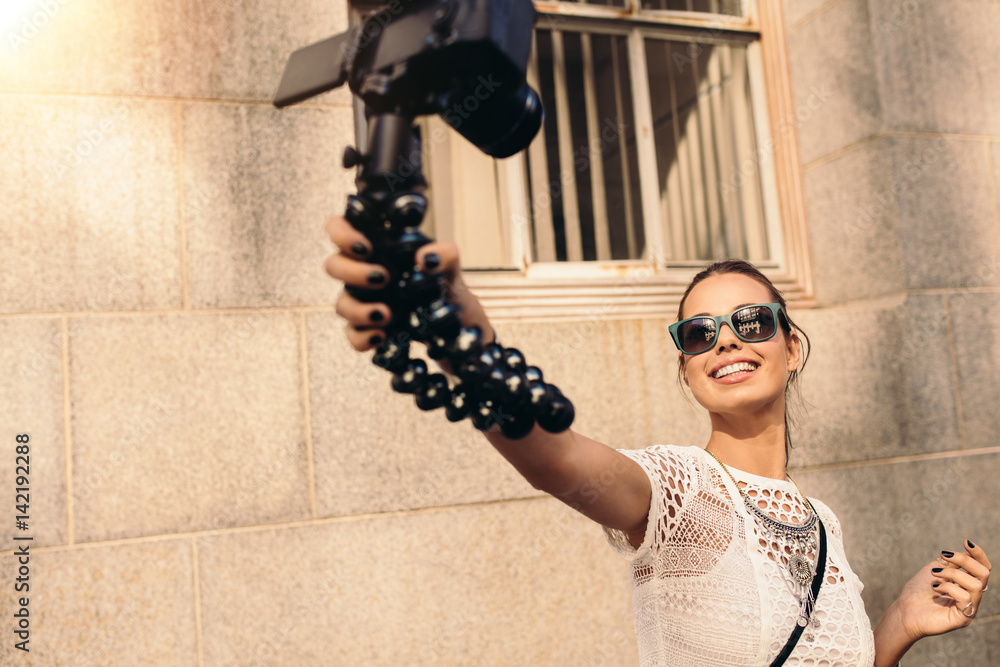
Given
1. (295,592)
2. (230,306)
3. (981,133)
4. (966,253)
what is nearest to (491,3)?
(230,306)

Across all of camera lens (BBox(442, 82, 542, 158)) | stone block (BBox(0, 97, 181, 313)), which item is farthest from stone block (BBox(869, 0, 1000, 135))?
stone block (BBox(0, 97, 181, 313))

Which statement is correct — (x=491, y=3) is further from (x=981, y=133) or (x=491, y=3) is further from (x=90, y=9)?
(x=981, y=133)

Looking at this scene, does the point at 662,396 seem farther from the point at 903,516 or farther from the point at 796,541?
the point at 796,541

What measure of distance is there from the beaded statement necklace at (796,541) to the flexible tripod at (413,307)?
104 centimetres

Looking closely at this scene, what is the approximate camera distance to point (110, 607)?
9.25ft

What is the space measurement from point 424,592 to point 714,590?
1.80 meters

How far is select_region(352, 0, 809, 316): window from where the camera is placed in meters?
3.74

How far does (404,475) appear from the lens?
3182 millimetres

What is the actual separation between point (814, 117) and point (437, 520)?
312 centimetres

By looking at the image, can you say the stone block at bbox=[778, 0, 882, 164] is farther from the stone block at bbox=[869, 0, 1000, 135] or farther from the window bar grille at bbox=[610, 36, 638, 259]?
the window bar grille at bbox=[610, 36, 638, 259]

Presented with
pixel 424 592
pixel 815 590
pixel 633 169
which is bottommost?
pixel 424 592

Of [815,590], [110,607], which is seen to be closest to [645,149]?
[815,590]

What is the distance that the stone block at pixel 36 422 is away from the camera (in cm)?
281

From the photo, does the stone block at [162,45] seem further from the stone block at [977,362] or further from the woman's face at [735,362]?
the stone block at [977,362]
